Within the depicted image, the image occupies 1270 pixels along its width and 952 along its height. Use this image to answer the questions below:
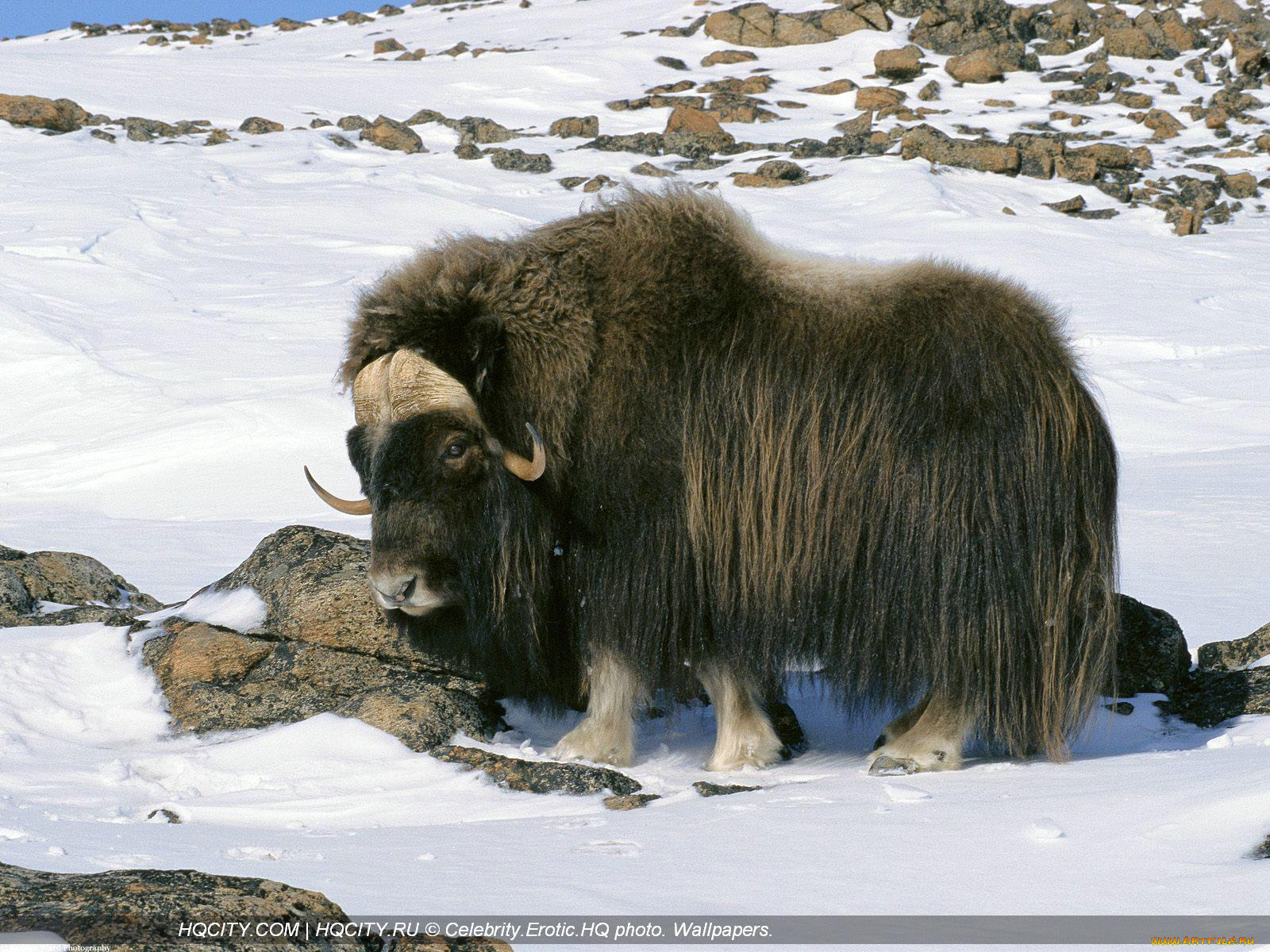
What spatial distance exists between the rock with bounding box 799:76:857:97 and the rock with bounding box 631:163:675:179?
21.1ft

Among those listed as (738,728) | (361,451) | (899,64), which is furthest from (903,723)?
(899,64)

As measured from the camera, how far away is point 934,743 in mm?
3137

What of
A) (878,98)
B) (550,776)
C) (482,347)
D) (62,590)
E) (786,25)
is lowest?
(62,590)

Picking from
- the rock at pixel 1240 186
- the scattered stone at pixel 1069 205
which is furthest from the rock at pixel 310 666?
the rock at pixel 1240 186

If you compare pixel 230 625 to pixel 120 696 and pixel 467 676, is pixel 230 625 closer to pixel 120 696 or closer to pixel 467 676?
pixel 120 696

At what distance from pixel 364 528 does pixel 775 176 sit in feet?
43.8

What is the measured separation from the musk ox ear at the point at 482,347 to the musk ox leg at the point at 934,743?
1.28 meters

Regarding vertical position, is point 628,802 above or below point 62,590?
above

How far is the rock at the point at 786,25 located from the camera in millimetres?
29047

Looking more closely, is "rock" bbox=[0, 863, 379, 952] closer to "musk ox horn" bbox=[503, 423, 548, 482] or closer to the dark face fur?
the dark face fur

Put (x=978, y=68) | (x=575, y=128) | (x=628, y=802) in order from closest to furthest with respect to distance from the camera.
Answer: (x=628, y=802), (x=575, y=128), (x=978, y=68)

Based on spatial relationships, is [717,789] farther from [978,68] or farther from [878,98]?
[978,68]

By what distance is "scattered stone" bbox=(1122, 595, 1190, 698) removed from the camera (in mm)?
3639

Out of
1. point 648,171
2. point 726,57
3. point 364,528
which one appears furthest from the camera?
point 726,57
